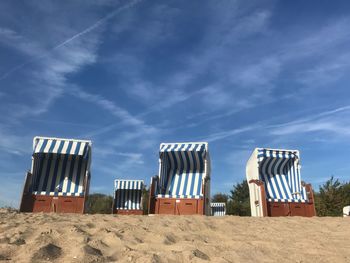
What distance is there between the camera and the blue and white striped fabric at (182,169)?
10.1 metres

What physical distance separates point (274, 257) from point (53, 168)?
7.78 metres

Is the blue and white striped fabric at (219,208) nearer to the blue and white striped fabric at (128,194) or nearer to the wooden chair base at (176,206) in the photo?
the blue and white striped fabric at (128,194)

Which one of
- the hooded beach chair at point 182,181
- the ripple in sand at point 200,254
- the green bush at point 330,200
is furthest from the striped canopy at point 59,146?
the green bush at point 330,200

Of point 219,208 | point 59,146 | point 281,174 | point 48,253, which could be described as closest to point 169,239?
point 48,253

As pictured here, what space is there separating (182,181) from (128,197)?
8.23 meters

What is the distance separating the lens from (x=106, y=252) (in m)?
3.60

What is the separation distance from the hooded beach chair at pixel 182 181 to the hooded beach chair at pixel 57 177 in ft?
6.37

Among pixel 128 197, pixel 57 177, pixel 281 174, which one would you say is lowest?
pixel 57 177

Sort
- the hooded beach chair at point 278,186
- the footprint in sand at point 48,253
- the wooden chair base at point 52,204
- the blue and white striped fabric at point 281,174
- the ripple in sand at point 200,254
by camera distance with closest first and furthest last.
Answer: the footprint in sand at point 48,253 → the ripple in sand at point 200,254 → the wooden chair base at point 52,204 → the hooded beach chair at point 278,186 → the blue and white striped fabric at point 281,174

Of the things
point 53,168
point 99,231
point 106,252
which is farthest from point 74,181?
point 106,252

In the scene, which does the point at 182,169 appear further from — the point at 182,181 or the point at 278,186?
the point at 278,186

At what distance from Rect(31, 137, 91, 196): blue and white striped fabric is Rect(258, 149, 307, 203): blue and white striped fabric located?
16.1 feet

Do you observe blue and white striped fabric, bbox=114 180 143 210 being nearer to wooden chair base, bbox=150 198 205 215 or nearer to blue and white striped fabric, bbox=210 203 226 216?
wooden chair base, bbox=150 198 205 215

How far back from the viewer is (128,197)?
18016mm
